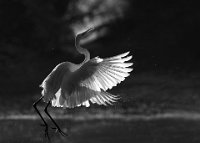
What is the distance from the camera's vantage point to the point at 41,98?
615 inches

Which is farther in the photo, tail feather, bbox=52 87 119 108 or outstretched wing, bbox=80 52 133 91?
tail feather, bbox=52 87 119 108

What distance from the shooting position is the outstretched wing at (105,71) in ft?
45.3

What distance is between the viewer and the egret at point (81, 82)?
1434 centimetres

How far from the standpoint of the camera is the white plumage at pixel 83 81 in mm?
14328

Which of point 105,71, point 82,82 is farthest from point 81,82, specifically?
point 105,71

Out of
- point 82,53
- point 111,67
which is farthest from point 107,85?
point 82,53

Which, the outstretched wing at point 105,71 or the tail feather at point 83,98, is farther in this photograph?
the tail feather at point 83,98

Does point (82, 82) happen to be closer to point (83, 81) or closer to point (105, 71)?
point (83, 81)

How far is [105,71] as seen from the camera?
14.4 metres

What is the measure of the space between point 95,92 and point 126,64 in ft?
5.73

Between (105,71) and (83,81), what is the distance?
0.93 m

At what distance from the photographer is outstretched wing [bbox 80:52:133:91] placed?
45.3 feet

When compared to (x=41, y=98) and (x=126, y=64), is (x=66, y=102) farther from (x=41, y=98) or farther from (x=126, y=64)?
(x=126, y=64)

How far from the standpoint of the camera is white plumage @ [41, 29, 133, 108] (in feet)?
47.0
